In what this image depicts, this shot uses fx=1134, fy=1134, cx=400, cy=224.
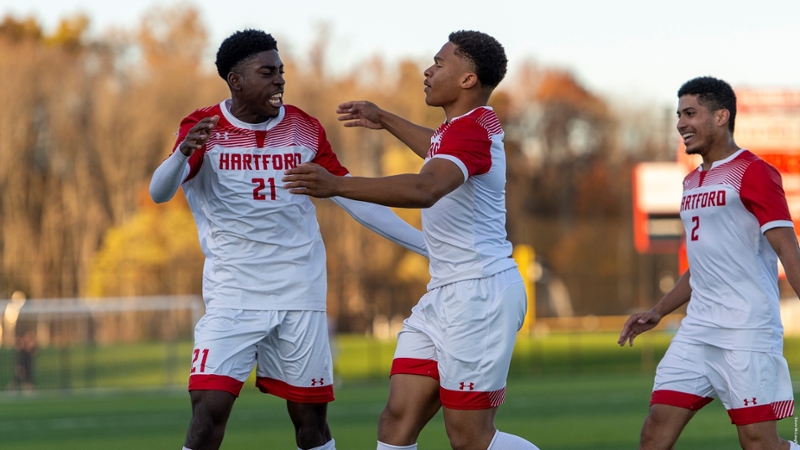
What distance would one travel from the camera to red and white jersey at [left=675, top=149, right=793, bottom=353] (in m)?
5.82

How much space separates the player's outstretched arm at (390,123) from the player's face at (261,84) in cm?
42

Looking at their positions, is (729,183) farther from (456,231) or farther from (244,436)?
(244,436)

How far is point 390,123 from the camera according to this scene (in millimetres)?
6402

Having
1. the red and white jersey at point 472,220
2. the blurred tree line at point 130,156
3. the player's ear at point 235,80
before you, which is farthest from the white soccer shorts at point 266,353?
the blurred tree line at point 130,156

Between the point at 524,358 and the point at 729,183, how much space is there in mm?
26528

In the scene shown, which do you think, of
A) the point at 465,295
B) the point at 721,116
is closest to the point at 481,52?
the point at 465,295

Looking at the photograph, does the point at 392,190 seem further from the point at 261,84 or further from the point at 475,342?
the point at 261,84

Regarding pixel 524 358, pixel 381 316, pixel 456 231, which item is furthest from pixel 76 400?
pixel 381 316

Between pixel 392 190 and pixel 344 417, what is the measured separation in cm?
1090

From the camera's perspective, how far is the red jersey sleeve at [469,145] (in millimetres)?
5089

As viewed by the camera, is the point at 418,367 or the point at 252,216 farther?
the point at 252,216

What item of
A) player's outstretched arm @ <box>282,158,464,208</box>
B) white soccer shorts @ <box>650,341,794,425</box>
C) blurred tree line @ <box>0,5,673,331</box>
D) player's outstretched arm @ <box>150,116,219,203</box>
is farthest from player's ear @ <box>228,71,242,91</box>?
blurred tree line @ <box>0,5,673,331</box>

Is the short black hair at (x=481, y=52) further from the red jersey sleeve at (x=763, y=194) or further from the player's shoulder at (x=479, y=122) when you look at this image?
the red jersey sleeve at (x=763, y=194)

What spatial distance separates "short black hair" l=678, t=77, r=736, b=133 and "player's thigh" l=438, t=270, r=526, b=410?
1.60 m
